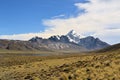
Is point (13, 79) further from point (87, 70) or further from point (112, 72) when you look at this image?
point (112, 72)

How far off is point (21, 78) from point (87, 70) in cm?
764

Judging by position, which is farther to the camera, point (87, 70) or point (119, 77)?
point (87, 70)

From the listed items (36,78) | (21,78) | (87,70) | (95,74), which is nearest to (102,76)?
(95,74)

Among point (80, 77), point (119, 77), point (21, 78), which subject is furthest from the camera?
point (21, 78)

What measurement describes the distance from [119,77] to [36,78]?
8.63 m

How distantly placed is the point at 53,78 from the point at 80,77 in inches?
118

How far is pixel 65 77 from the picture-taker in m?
23.9

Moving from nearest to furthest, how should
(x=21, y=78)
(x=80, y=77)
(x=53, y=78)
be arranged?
1. (x=80, y=77)
2. (x=53, y=78)
3. (x=21, y=78)

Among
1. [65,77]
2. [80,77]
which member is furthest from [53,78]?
[80,77]

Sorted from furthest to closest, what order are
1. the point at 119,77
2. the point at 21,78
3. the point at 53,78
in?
the point at 21,78
the point at 53,78
the point at 119,77

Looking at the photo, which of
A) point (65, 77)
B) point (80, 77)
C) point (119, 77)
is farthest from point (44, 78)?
point (119, 77)

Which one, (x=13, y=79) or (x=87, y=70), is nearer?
(x=87, y=70)

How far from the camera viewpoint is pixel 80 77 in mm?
22859

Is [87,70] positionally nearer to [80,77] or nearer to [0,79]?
[80,77]
